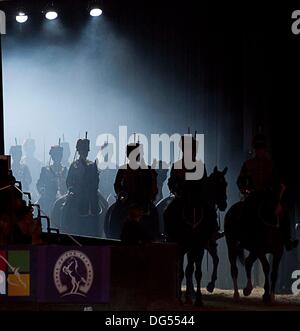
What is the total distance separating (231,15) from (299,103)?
152 cm

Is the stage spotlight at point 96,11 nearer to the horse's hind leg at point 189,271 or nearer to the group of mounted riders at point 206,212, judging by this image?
the group of mounted riders at point 206,212

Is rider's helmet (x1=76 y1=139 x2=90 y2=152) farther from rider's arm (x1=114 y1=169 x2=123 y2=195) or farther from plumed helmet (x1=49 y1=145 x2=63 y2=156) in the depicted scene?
rider's arm (x1=114 y1=169 x2=123 y2=195)

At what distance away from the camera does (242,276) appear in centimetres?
1081

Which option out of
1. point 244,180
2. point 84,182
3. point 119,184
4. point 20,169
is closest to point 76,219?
point 84,182

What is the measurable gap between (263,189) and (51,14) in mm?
4478

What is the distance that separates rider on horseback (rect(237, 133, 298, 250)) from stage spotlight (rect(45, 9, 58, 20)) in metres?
4.08

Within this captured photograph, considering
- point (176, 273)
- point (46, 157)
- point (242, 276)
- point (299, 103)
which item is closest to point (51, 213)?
point (46, 157)

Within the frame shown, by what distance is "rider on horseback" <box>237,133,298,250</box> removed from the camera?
340 inches

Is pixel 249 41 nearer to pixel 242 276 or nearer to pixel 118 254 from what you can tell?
pixel 242 276

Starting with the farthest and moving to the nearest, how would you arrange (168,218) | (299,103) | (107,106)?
(107,106)
(299,103)
(168,218)

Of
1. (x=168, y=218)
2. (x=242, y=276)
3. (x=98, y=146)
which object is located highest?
(x=98, y=146)

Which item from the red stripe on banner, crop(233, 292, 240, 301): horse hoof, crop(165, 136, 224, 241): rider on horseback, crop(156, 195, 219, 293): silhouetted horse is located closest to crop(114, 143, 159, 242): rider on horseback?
crop(165, 136, 224, 241): rider on horseback

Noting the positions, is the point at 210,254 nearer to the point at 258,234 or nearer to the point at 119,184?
the point at 258,234

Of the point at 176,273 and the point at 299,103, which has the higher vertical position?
the point at 299,103
